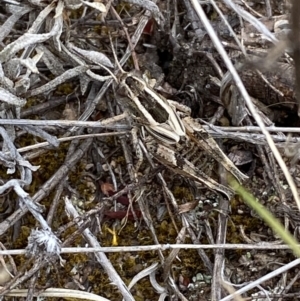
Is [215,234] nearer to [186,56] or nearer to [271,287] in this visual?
[271,287]

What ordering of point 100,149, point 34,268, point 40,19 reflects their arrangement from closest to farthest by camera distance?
1. point 34,268
2. point 40,19
3. point 100,149

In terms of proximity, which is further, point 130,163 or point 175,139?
point 130,163

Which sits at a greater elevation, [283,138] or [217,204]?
[283,138]

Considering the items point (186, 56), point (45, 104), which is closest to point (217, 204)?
point (186, 56)
